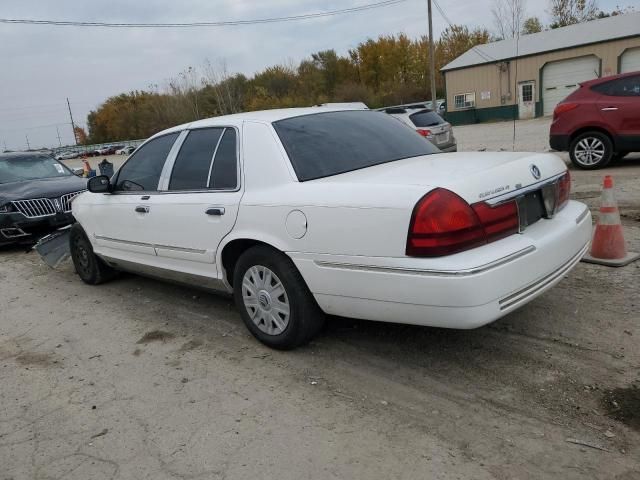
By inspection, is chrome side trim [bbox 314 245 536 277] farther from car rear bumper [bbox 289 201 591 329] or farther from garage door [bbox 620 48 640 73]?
garage door [bbox 620 48 640 73]

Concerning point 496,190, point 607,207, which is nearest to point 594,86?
point 607,207

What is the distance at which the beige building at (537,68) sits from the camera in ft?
91.0

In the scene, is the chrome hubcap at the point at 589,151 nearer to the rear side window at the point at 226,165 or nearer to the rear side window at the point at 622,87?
the rear side window at the point at 622,87

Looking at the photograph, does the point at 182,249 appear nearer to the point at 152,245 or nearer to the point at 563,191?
the point at 152,245

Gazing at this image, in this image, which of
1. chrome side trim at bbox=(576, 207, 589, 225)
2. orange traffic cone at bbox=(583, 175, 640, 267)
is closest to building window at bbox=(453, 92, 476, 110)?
orange traffic cone at bbox=(583, 175, 640, 267)

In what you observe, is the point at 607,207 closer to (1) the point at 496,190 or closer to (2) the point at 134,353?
(1) the point at 496,190

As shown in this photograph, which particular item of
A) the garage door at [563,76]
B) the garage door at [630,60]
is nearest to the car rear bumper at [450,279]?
the garage door at [630,60]

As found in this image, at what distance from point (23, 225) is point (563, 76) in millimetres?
29221

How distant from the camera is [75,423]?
3.14 meters

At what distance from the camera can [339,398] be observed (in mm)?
3127

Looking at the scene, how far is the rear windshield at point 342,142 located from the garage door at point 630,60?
28.1 meters

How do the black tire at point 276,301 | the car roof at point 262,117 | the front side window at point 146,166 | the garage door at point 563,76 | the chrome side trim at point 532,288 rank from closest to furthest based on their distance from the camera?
the chrome side trim at point 532,288 → the black tire at point 276,301 → the car roof at point 262,117 → the front side window at point 146,166 → the garage door at point 563,76

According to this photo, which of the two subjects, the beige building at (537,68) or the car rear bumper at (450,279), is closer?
the car rear bumper at (450,279)

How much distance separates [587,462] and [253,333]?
2.24 metres
